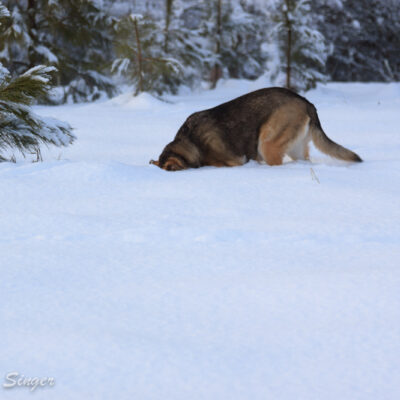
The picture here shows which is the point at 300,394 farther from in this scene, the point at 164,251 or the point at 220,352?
the point at 164,251

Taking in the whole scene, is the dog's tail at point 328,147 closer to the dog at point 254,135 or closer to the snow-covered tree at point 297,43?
the dog at point 254,135

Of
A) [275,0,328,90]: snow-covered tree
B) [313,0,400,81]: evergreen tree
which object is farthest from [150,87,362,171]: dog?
[313,0,400,81]: evergreen tree

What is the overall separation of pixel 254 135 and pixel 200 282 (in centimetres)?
313

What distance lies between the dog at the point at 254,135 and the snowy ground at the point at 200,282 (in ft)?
1.93

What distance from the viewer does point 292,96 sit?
17.0ft

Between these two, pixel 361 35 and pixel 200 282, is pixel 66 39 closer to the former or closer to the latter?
pixel 200 282

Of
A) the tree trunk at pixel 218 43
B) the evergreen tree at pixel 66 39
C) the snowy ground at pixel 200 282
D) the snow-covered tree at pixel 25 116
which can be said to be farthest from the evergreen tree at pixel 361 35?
the snowy ground at pixel 200 282

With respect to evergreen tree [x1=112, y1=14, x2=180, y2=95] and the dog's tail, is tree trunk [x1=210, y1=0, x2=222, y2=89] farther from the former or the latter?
the dog's tail

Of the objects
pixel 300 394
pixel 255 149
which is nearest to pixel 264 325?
pixel 300 394

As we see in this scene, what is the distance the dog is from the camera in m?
5.09

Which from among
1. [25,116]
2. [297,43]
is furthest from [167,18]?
[25,116]

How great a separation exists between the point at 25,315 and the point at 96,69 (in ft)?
50.8

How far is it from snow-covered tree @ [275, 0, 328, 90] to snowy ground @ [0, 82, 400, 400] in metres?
11.8

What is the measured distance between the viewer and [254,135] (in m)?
5.22
